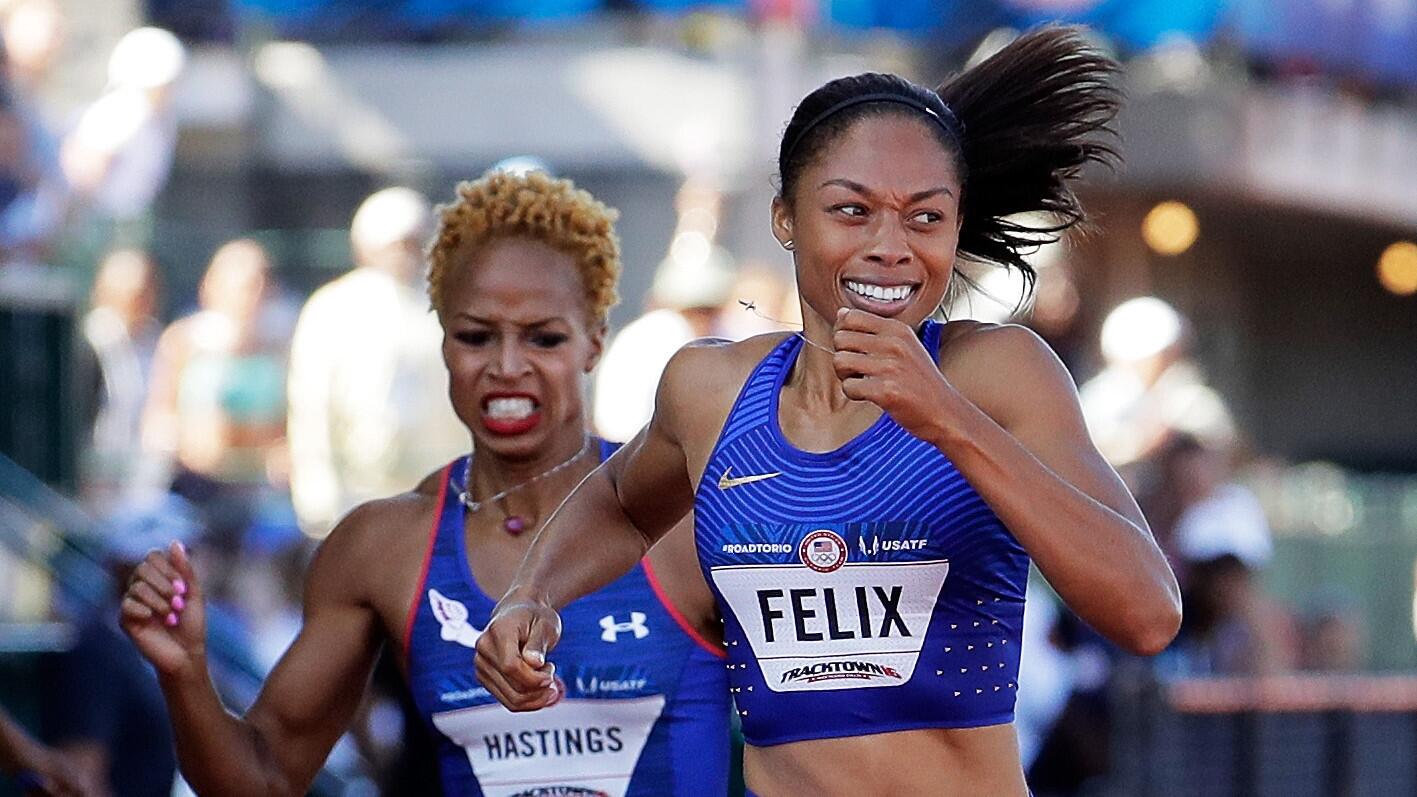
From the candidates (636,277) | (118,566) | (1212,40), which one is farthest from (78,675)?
(1212,40)

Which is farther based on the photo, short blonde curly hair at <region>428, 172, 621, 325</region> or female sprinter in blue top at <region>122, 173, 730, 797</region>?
short blonde curly hair at <region>428, 172, 621, 325</region>

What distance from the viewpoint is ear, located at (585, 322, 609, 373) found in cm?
532

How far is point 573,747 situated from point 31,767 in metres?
1.31

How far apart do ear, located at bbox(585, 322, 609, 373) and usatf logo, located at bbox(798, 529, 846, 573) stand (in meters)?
1.29

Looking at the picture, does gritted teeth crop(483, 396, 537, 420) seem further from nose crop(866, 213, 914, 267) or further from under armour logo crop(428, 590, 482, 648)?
nose crop(866, 213, 914, 267)

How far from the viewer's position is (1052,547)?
12.1 ft

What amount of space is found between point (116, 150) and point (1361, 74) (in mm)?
11423

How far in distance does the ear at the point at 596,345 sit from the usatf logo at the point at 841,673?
1269mm

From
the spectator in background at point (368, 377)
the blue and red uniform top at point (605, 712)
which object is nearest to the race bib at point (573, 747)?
the blue and red uniform top at point (605, 712)

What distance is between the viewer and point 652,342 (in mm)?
10398

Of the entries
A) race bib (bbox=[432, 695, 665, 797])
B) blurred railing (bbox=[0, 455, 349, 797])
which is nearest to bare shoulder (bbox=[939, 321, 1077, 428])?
race bib (bbox=[432, 695, 665, 797])

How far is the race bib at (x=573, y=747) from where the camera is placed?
497 cm

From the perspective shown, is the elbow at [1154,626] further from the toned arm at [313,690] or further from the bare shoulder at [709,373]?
the toned arm at [313,690]

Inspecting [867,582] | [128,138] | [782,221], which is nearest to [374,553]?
[782,221]
